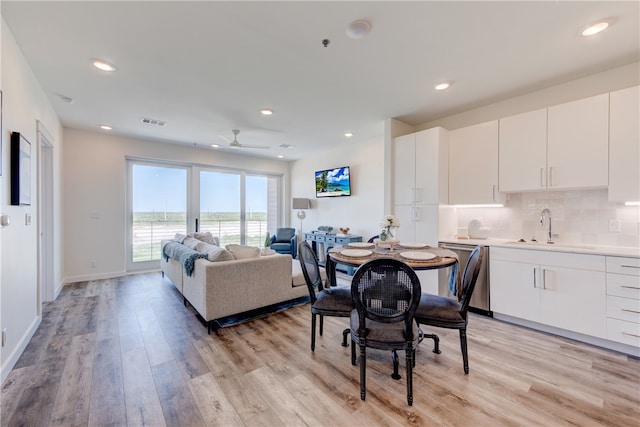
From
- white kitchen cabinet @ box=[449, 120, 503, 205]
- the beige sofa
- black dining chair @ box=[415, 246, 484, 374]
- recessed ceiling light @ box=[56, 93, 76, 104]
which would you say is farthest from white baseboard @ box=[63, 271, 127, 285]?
white kitchen cabinet @ box=[449, 120, 503, 205]

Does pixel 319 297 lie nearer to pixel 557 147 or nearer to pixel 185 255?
pixel 185 255

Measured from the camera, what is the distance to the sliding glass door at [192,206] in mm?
5188

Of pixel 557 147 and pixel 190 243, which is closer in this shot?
pixel 557 147

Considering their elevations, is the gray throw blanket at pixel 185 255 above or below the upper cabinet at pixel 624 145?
below

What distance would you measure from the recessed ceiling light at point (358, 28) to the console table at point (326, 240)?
3.24m

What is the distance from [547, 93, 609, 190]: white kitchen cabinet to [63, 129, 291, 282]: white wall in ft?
20.2

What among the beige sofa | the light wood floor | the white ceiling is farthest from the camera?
the beige sofa

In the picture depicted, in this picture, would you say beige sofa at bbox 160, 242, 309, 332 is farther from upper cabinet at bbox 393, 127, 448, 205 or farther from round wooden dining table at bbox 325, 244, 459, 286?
upper cabinet at bbox 393, 127, 448, 205

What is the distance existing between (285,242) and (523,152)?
4.78m

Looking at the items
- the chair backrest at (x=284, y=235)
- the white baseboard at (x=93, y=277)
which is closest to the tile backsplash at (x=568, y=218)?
the chair backrest at (x=284, y=235)

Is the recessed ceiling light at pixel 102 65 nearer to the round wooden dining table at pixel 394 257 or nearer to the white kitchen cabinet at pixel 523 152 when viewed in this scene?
the round wooden dining table at pixel 394 257

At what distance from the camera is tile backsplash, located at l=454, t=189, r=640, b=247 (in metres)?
2.60

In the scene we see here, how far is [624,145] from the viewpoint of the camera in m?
2.39

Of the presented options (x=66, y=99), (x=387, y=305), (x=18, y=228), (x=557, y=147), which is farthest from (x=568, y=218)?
(x=66, y=99)
